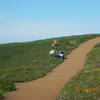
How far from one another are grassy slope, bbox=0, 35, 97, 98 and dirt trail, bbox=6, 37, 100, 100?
690 millimetres

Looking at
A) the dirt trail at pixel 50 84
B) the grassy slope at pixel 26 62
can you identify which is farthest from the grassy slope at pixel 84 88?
the grassy slope at pixel 26 62

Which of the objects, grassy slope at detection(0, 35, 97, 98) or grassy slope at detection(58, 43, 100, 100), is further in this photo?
grassy slope at detection(0, 35, 97, 98)

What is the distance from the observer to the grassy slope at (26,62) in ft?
79.5

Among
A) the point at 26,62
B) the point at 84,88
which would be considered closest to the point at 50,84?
the point at 84,88

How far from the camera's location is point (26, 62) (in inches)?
1364

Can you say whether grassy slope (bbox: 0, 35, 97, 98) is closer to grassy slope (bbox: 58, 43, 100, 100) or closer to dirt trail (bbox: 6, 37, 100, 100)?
dirt trail (bbox: 6, 37, 100, 100)

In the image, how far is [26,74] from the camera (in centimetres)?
2591

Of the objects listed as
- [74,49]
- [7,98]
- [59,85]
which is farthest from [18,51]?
[7,98]

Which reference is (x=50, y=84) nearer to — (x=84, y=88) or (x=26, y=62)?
(x=84, y=88)

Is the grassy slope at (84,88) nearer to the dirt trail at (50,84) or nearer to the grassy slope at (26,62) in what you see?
the dirt trail at (50,84)

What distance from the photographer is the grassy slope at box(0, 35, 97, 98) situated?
24220mm

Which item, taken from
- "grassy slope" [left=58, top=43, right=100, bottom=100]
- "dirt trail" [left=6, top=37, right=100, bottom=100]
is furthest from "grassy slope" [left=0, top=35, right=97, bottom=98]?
"grassy slope" [left=58, top=43, right=100, bottom=100]

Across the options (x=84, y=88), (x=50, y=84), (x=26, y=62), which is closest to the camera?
(x=84, y=88)

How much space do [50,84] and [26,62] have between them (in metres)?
13.8
